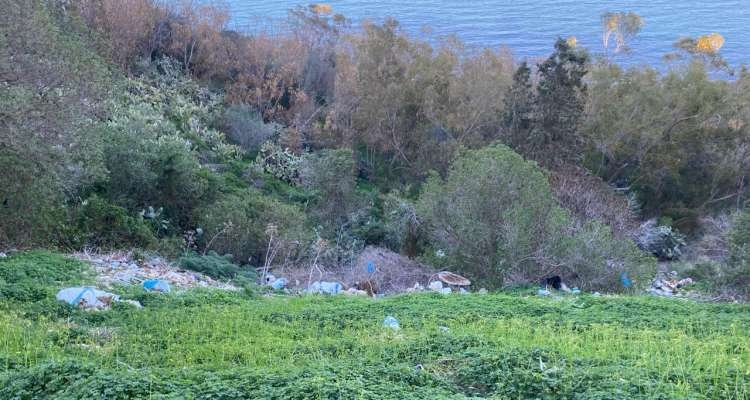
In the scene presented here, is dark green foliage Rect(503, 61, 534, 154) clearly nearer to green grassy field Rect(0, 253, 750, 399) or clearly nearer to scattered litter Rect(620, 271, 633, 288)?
scattered litter Rect(620, 271, 633, 288)

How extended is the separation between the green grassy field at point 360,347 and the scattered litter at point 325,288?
175 centimetres

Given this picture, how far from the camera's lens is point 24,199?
12.9 metres

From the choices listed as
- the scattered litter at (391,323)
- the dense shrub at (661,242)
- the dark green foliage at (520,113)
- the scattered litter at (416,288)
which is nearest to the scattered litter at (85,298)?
the scattered litter at (391,323)

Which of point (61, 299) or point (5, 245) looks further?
point (5, 245)

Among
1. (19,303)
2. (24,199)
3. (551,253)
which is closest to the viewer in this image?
(19,303)

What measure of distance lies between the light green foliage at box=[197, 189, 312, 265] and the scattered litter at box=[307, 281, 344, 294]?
2.60 metres

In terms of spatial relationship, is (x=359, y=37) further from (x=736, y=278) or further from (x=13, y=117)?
(x=13, y=117)

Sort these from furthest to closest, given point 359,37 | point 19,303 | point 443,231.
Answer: point 359,37 < point 443,231 < point 19,303

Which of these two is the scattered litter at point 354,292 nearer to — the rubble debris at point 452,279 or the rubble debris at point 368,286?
the rubble debris at point 368,286

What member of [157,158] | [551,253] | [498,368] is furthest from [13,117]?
[551,253]

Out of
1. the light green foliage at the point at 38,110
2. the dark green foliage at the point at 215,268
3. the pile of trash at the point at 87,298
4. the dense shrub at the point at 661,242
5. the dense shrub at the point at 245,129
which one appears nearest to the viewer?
the pile of trash at the point at 87,298

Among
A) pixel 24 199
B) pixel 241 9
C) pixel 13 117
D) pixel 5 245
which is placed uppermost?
pixel 241 9

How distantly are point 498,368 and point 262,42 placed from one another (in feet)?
92.4

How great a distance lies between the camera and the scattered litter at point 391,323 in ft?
29.4
